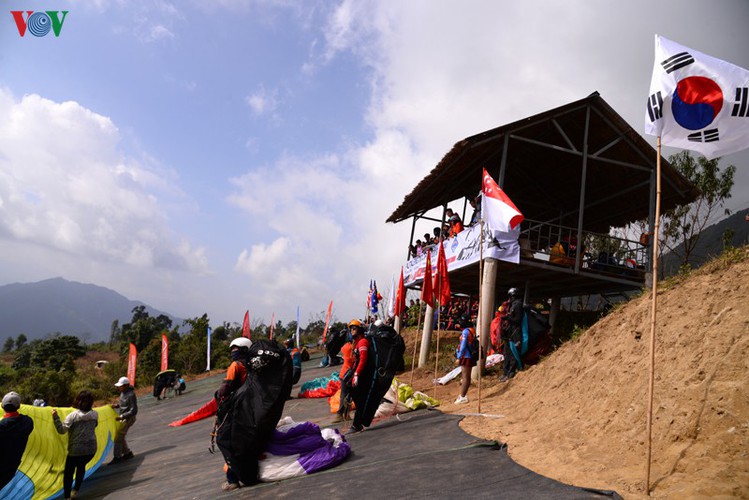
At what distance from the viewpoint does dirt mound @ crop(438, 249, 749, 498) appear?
4.27 meters

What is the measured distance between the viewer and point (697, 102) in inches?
183

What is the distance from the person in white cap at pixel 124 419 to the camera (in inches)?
375

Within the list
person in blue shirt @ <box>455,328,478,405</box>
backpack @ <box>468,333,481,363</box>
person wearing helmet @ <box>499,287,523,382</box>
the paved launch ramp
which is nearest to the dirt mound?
Result: the paved launch ramp

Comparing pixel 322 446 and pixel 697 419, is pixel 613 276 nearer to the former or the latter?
pixel 697 419

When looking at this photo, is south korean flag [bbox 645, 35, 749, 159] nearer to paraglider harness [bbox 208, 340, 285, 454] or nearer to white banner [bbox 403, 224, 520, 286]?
paraglider harness [bbox 208, 340, 285, 454]

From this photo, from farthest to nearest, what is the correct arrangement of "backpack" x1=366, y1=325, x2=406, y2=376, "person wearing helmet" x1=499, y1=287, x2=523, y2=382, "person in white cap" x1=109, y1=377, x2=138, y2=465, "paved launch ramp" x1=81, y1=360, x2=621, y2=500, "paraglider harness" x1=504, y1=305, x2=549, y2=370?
"paraglider harness" x1=504, y1=305, x2=549, y2=370, "person wearing helmet" x1=499, y1=287, x2=523, y2=382, "person in white cap" x1=109, y1=377, x2=138, y2=465, "backpack" x1=366, y1=325, x2=406, y2=376, "paved launch ramp" x1=81, y1=360, x2=621, y2=500

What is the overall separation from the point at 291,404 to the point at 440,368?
5.07 metres

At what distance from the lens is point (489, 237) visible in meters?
11.9

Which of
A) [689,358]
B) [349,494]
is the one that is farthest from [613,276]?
[349,494]

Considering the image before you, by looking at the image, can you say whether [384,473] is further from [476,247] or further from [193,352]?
[193,352]

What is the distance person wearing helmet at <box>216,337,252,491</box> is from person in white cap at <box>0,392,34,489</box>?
2675 mm

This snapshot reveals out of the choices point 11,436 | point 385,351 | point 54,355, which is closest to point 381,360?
point 385,351

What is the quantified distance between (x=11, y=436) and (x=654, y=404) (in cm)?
784

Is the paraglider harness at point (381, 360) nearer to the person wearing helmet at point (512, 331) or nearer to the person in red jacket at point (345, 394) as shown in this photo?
the person in red jacket at point (345, 394)
